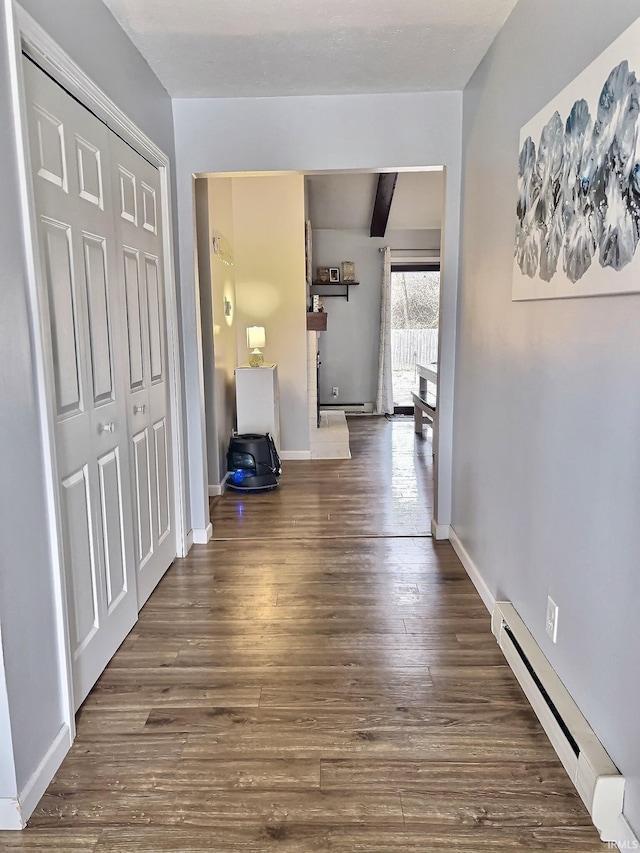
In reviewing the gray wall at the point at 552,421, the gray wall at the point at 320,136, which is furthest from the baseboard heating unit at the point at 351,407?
the gray wall at the point at 552,421

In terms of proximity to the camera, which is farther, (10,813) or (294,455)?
(294,455)

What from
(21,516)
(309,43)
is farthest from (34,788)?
(309,43)

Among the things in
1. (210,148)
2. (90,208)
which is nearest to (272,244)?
(210,148)

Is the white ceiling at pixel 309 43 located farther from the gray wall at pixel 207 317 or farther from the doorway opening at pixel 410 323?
the doorway opening at pixel 410 323

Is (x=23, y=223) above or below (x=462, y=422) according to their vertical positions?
above

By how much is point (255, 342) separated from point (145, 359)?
243 cm

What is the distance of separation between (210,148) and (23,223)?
1.92 metres

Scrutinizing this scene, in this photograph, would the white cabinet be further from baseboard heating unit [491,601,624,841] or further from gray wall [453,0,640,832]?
baseboard heating unit [491,601,624,841]

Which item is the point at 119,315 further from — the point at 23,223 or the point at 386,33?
the point at 386,33

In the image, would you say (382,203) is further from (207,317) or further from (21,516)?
(21,516)

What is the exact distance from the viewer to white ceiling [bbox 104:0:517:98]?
88.5 inches

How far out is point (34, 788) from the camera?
1580 millimetres

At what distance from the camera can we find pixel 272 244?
A: 527cm

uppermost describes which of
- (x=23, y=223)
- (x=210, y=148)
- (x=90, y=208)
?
(x=210, y=148)
